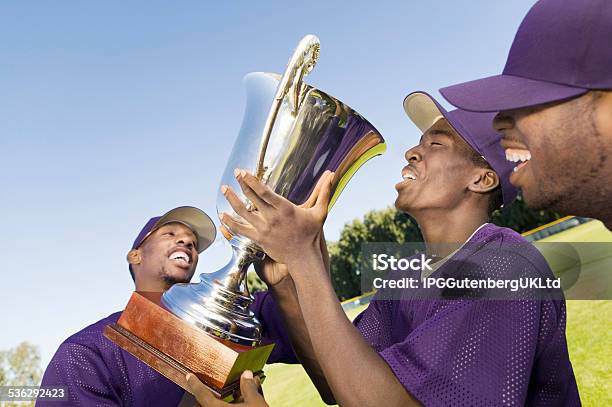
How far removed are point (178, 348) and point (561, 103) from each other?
1591 mm

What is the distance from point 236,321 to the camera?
2.55 metres

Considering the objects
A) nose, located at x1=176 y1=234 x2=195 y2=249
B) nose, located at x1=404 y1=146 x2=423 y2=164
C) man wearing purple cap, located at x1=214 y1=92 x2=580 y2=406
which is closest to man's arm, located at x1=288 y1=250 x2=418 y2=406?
man wearing purple cap, located at x1=214 y1=92 x2=580 y2=406

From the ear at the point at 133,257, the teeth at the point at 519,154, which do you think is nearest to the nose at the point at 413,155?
the teeth at the point at 519,154

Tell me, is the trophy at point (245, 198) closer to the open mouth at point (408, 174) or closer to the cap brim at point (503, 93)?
the open mouth at point (408, 174)

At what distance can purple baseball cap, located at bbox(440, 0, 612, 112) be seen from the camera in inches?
71.6

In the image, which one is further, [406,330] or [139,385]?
[139,385]

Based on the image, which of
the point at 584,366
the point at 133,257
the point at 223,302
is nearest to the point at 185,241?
the point at 133,257

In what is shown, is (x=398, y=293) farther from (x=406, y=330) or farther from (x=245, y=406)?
(x=245, y=406)

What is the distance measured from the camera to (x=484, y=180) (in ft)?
8.95

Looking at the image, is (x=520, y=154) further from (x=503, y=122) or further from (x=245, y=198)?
(x=245, y=198)

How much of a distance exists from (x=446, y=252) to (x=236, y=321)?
0.91 meters

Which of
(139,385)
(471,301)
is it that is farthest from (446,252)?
(139,385)

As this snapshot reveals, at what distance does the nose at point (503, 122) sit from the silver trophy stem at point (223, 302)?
42.2 inches

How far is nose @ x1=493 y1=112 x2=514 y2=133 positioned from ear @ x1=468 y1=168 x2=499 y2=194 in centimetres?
57
